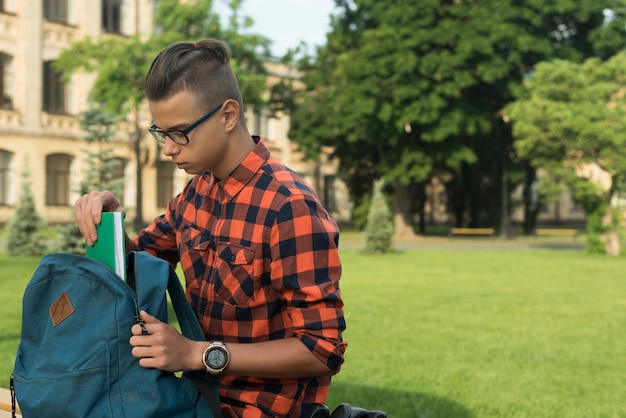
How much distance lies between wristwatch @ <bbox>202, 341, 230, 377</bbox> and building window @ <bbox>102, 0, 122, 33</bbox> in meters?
40.0

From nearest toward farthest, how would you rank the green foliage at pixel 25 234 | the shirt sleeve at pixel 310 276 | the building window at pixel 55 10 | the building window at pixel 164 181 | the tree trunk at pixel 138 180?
the shirt sleeve at pixel 310 276 < the green foliage at pixel 25 234 < the building window at pixel 55 10 < the tree trunk at pixel 138 180 < the building window at pixel 164 181

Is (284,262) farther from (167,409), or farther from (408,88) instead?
(408,88)

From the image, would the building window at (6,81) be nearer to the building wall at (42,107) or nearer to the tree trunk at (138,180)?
the building wall at (42,107)

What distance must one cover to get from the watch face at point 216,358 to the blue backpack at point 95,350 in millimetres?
72

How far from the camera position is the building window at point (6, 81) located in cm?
3622

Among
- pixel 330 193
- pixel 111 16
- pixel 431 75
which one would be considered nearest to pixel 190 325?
pixel 431 75

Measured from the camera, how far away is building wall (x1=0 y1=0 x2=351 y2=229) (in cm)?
3641

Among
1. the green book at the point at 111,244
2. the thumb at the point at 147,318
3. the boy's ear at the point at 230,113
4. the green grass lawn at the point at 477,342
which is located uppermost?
the boy's ear at the point at 230,113

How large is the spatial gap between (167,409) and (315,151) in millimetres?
38246

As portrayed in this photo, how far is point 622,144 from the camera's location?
83.7 ft

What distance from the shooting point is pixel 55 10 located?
38531mm

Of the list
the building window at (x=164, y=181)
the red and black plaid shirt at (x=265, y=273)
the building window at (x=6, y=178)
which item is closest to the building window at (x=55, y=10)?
the building window at (x=6, y=178)

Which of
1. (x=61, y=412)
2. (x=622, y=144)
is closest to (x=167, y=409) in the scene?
(x=61, y=412)

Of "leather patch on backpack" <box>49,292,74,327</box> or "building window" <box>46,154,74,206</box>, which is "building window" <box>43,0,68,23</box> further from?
"leather patch on backpack" <box>49,292,74,327</box>
